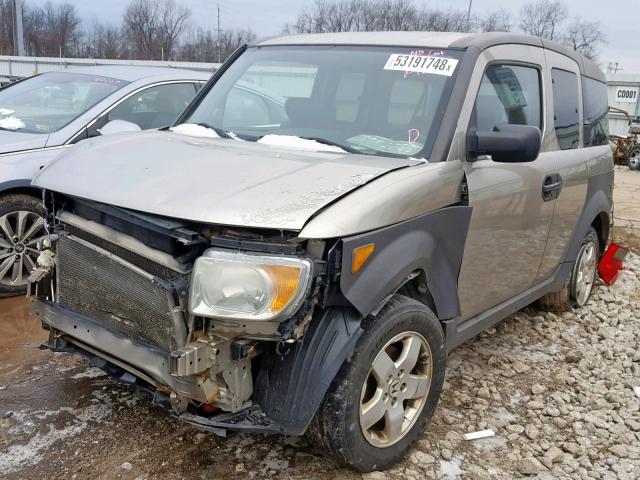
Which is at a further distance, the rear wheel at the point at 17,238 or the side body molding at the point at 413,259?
the rear wheel at the point at 17,238

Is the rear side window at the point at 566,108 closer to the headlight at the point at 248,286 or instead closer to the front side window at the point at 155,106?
the headlight at the point at 248,286

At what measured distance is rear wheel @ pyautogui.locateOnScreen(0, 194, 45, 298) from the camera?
480cm

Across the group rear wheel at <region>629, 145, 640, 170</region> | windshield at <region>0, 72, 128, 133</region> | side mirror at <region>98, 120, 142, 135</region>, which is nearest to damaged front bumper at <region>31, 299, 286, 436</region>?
side mirror at <region>98, 120, 142, 135</region>

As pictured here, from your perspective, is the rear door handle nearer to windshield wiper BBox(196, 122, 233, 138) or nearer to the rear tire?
the rear tire

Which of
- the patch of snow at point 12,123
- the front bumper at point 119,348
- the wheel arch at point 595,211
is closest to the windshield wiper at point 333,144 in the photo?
the front bumper at point 119,348

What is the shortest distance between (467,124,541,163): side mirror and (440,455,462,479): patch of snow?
1485mm

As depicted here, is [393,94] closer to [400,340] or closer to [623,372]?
[400,340]

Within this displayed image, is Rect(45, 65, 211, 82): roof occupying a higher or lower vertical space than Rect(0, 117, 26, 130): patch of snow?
higher

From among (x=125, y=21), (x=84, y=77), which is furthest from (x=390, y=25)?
(x=84, y=77)

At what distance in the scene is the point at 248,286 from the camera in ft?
7.65

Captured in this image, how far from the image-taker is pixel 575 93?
179 inches

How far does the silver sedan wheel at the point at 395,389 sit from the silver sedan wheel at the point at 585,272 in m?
2.59

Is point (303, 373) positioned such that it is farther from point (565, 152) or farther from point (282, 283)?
point (565, 152)

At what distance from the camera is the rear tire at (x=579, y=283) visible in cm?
508
